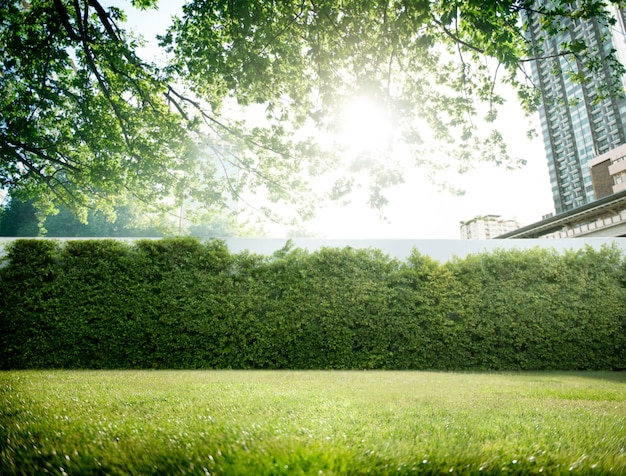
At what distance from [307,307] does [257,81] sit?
581cm

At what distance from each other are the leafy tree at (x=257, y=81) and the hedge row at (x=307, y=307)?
8.78 feet

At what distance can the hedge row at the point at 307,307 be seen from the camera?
855 centimetres

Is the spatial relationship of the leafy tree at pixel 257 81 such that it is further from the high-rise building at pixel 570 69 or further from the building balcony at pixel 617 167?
the building balcony at pixel 617 167

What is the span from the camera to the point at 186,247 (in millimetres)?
9234

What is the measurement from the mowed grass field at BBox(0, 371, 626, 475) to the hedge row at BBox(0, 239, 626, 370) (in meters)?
4.25

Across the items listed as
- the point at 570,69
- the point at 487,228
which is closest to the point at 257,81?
the point at 570,69

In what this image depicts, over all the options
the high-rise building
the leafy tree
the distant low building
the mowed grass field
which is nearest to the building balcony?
Answer: the high-rise building

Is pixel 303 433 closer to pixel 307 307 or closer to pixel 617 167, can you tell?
pixel 307 307

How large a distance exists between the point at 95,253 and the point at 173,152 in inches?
137

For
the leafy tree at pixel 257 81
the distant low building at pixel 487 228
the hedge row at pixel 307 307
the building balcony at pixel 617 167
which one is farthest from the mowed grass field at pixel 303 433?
the distant low building at pixel 487 228

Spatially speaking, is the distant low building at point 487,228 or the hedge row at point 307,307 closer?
the hedge row at point 307,307

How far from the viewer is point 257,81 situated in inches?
237

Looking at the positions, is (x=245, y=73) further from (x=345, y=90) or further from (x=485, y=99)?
(x=485, y=99)

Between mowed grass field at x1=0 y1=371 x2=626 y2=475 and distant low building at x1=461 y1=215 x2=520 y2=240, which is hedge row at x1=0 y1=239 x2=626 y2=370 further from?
distant low building at x1=461 y1=215 x2=520 y2=240
